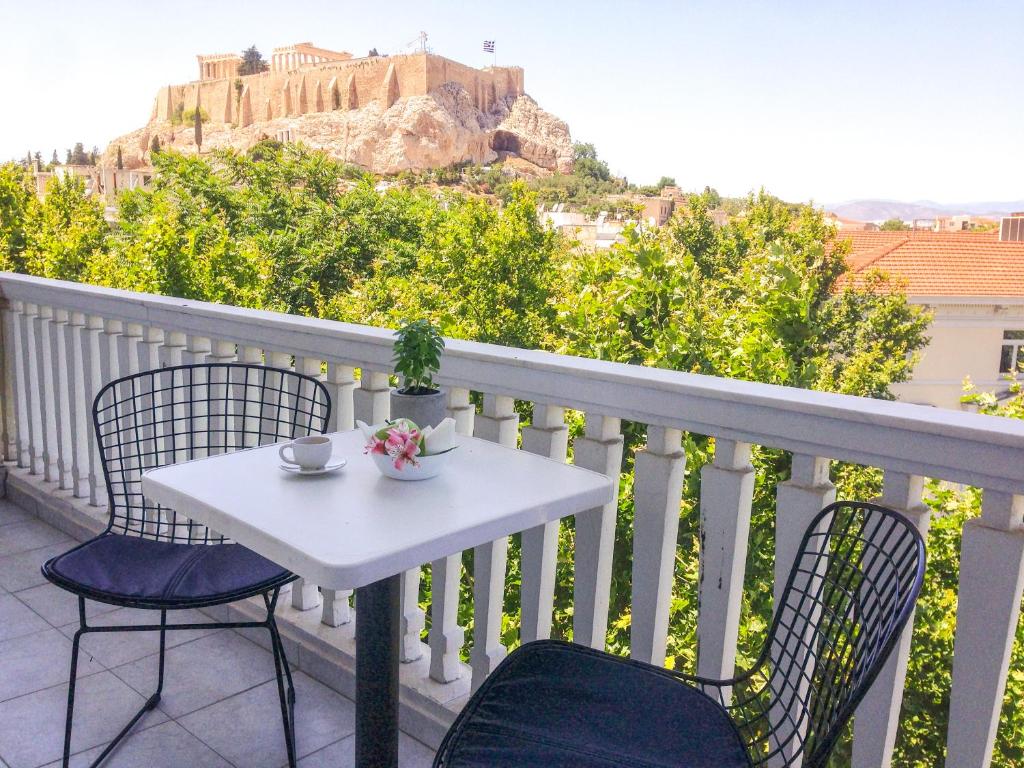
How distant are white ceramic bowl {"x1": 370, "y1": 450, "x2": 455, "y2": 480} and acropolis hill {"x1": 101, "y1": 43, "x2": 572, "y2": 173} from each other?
68.8 meters

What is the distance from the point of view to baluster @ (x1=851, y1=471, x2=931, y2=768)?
1.24m

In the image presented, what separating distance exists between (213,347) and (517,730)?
1623mm

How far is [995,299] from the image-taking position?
37969 millimetres

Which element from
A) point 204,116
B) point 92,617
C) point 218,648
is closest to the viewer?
point 218,648

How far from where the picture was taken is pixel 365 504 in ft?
4.29

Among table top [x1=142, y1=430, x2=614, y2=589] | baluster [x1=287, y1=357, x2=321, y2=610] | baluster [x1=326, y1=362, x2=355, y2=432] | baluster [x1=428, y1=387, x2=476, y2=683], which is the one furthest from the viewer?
baluster [x1=287, y1=357, x2=321, y2=610]

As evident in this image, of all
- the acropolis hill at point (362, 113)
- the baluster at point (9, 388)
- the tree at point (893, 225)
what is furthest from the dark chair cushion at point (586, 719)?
the acropolis hill at point (362, 113)

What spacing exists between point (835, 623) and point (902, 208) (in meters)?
61.8

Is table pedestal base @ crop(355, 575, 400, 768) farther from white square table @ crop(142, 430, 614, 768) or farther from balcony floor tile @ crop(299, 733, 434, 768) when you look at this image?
balcony floor tile @ crop(299, 733, 434, 768)

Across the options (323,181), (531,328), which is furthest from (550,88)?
(531,328)

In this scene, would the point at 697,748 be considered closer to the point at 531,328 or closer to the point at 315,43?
the point at 531,328

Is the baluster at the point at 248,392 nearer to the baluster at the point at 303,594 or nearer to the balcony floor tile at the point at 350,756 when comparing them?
the baluster at the point at 303,594

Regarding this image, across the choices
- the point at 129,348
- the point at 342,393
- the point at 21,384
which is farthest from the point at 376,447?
the point at 21,384

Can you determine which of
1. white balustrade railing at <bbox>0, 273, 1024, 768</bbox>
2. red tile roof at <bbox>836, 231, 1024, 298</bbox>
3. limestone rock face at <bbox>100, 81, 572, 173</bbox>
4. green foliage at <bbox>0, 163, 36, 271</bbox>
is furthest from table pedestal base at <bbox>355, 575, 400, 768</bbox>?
limestone rock face at <bbox>100, 81, 572, 173</bbox>
